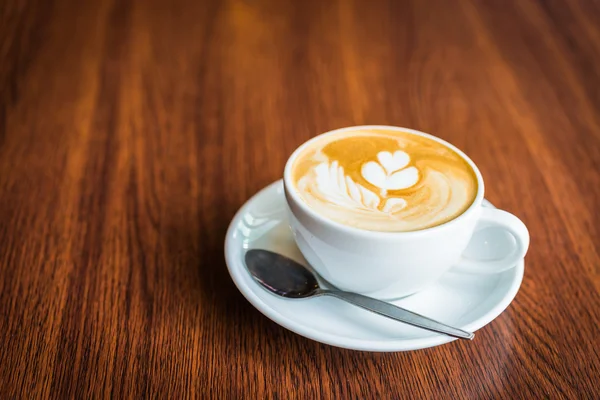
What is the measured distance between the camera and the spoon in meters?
0.54

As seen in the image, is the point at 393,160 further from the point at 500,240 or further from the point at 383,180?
the point at 500,240

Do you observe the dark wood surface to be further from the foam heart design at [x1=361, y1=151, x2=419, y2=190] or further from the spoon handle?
the foam heart design at [x1=361, y1=151, x2=419, y2=190]

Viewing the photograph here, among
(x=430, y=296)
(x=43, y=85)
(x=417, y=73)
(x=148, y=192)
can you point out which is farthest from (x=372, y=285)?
(x=43, y=85)

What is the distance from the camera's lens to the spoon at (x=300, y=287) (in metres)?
0.54

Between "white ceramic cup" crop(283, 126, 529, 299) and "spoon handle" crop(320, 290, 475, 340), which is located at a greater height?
"white ceramic cup" crop(283, 126, 529, 299)

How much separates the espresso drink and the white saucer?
3.7 inches

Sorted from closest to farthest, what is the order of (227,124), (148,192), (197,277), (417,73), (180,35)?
(197,277), (148,192), (227,124), (417,73), (180,35)

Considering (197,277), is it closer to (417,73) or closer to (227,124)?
(227,124)

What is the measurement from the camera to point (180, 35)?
121 centimetres

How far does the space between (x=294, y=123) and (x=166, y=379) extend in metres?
0.51

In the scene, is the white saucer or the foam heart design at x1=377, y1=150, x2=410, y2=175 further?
the foam heart design at x1=377, y1=150, x2=410, y2=175

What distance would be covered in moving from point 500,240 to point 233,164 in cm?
39

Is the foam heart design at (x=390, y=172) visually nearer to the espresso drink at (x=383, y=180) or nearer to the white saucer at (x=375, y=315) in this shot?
the espresso drink at (x=383, y=180)

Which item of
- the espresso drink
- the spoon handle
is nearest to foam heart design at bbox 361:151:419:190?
the espresso drink
